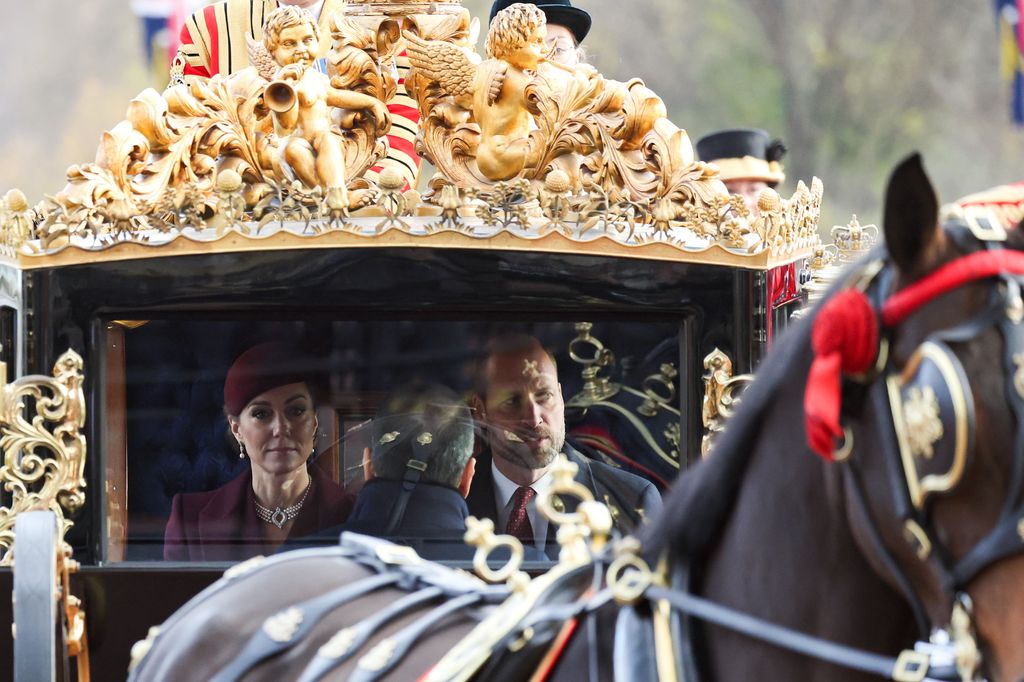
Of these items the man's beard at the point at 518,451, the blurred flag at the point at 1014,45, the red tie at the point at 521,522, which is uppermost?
the blurred flag at the point at 1014,45

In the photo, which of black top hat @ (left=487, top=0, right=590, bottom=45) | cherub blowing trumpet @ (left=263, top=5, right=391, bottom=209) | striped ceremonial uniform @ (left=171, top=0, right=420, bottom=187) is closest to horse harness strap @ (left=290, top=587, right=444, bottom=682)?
cherub blowing trumpet @ (left=263, top=5, right=391, bottom=209)

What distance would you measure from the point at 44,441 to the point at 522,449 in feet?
2.42

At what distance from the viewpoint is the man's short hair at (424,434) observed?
280cm

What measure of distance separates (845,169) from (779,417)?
10686 mm

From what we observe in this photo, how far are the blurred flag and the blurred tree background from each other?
3.57 meters

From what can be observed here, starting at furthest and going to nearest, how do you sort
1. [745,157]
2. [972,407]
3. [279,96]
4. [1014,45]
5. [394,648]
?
[1014,45], [745,157], [279,96], [394,648], [972,407]

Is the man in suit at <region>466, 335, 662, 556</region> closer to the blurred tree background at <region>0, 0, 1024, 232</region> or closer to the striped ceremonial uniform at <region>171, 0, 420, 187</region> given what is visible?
the striped ceremonial uniform at <region>171, 0, 420, 187</region>

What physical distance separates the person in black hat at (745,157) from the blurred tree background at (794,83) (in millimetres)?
6161

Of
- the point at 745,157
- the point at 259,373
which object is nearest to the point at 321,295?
the point at 259,373

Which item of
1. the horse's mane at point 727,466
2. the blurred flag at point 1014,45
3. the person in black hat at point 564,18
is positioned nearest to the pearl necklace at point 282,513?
the horse's mane at point 727,466

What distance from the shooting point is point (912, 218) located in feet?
4.33

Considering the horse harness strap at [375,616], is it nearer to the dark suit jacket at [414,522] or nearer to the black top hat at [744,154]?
the dark suit jacket at [414,522]

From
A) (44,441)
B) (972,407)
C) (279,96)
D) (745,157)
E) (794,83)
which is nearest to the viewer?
(972,407)

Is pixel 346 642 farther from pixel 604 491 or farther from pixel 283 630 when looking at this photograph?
pixel 604 491
